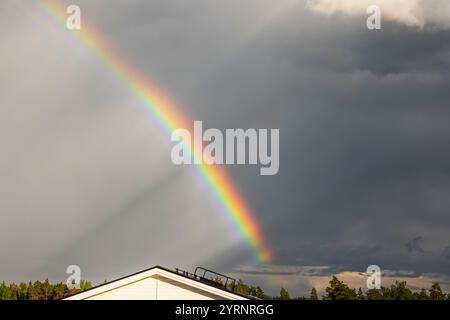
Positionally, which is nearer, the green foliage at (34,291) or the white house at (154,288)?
→ the white house at (154,288)

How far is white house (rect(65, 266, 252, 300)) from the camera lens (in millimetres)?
39406

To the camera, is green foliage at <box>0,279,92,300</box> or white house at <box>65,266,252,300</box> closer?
white house at <box>65,266,252,300</box>

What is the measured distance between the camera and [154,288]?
40156 mm

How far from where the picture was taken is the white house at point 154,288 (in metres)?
39.4

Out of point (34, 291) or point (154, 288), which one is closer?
point (154, 288)

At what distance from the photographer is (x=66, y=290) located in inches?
4985
